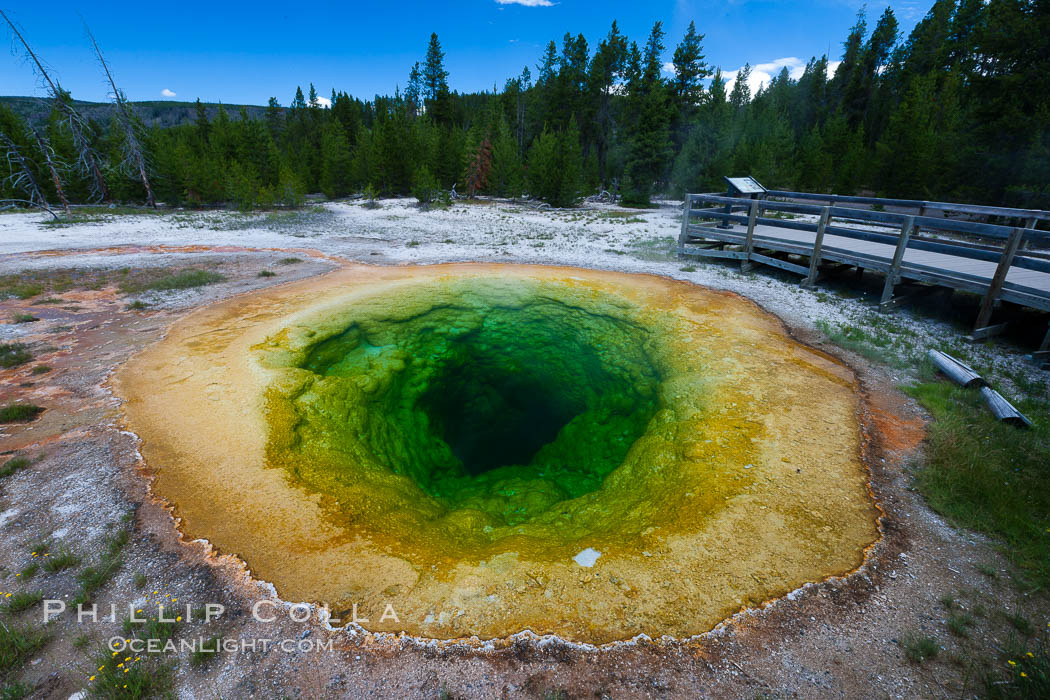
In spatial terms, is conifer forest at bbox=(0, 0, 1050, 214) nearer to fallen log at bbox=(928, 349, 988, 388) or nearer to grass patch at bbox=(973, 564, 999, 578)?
fallen log at bbox=(928, 349, 988, 388)

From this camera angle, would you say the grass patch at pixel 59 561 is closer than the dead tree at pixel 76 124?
Yes

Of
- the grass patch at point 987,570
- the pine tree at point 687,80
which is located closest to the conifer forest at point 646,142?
the pine tree at point 687,80

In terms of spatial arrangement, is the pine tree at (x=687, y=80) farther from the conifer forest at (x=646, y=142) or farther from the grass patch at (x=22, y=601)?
the grass patch at (x=22, y=601)

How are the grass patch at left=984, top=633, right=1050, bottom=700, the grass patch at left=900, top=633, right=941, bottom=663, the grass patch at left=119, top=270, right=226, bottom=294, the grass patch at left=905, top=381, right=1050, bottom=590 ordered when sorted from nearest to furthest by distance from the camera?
the grass patch at left=984, top=633, right=1050, bottom=700
the grass patch at left=900, top=633, right=941, bottom=663
the grass patch at left=905, top=381, right=1050, bottom=590
the grass patch at left=119, top=270, right=226, bottom=294

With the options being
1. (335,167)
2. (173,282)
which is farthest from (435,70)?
(173,282)

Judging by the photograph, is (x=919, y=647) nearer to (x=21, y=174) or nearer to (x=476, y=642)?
(x=476, y=642)

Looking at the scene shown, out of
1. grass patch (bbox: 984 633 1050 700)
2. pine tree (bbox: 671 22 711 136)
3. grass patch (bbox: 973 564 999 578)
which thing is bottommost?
grass patch (bbox: 973 564 999 578)

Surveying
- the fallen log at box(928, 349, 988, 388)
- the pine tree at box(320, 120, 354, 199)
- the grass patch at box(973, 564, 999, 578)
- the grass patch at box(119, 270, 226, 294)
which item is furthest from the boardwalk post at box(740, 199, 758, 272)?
the pine tree at box(320, 120, 354, 199)

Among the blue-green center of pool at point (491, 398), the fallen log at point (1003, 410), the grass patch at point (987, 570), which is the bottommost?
the blue-green center of pool at point (491, 398)
